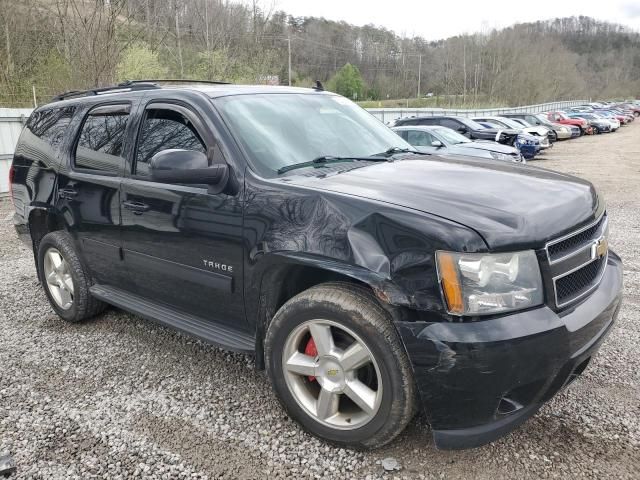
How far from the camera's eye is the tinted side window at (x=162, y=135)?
3184mm

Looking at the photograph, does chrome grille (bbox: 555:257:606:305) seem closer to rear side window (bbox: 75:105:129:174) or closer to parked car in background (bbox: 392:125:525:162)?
rear side window (bbox: 75:105:129:174)

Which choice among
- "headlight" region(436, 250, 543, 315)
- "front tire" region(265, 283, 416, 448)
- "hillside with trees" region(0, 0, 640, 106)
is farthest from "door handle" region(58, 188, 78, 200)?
"hillside with trees" region(0, 0, 640, 106)

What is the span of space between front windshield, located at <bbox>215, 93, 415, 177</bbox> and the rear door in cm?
96

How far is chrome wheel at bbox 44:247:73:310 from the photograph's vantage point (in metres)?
4.25

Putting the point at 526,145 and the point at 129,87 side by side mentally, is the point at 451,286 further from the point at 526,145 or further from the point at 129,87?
the point at 526,145

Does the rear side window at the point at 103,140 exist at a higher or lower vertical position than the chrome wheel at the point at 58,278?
higher

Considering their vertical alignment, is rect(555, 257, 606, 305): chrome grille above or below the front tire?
above

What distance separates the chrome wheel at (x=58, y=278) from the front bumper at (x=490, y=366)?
3158 millimetres

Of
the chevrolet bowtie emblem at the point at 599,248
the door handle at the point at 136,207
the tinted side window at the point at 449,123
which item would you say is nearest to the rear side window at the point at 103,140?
the door handle at the point at 136,207

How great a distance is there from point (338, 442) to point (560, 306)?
49.6 inches

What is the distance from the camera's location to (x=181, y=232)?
3096mm

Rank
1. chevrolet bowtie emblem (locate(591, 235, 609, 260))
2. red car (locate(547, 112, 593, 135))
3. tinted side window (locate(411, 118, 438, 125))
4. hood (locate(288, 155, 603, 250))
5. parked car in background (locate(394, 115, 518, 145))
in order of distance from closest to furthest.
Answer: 1. hood (locate(288, 155, 603, 250))
2. chevrolet bowtie emblem (locate(591, 235, 609, 260))
3. tinted side window (locate(411, 118, 438, 125))
4. parked car in background (locate(394, 115, 518, 145))
5. red car (locate(547, 112, 593, 135))

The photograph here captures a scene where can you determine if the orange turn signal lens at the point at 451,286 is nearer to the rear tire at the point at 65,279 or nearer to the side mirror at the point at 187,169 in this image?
the side mirror at the point at 187,169

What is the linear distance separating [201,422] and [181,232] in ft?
3.64
